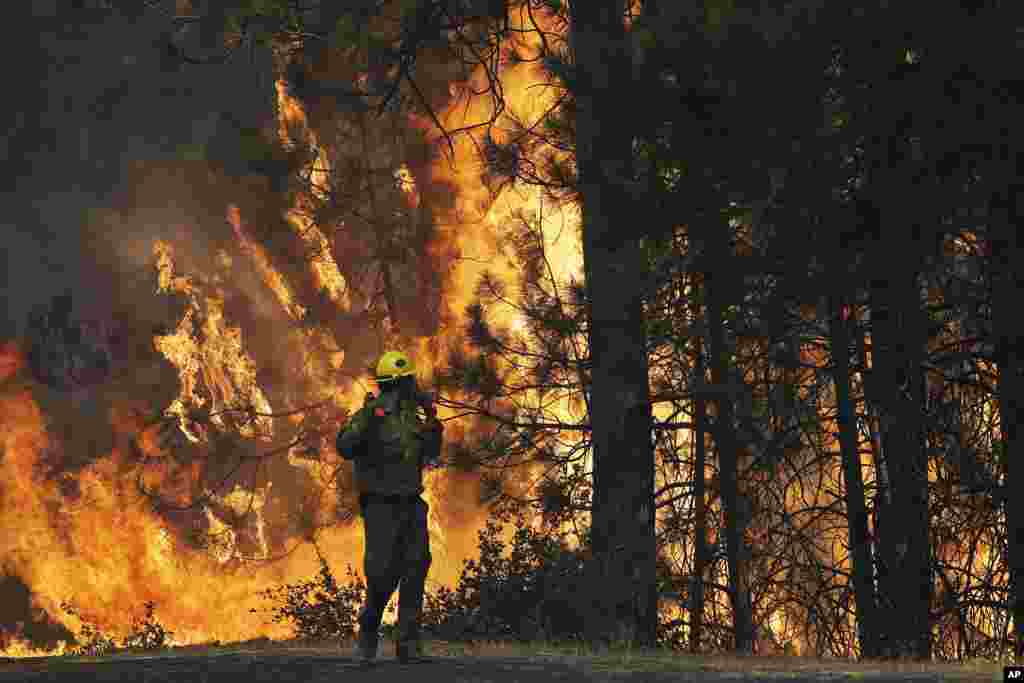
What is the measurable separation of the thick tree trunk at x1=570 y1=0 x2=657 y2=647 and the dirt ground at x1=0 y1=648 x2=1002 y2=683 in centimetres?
255

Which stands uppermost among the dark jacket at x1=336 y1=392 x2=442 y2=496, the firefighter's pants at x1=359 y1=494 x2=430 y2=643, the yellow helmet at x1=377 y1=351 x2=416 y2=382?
the yellow helmet at x1=377 y1=351 x2=416 y2=382

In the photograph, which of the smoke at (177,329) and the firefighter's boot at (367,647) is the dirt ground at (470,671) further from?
the smoke at (177,329)

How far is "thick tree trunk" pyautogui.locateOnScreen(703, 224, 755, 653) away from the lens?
11.4 metres

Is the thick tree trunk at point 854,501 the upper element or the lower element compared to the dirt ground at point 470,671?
upper

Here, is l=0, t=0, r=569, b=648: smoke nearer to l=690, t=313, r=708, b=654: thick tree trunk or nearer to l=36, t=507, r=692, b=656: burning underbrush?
l=690, t=313, r=708, b=654: thick tree trunk

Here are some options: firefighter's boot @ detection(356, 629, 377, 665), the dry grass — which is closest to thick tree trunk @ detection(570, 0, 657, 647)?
the dry grass

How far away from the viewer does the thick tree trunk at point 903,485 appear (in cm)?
1252

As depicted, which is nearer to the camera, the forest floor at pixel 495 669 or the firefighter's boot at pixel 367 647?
the forest floor at pixel 495 669

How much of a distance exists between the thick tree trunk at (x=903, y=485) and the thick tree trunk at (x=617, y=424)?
199cm

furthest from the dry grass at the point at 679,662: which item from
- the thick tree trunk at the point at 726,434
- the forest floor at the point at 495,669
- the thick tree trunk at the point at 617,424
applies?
the thick tree trunk at the point at 726,434

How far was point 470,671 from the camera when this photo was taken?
348 inches

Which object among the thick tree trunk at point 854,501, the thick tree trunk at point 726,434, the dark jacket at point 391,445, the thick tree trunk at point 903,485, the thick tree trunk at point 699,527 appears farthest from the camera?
the thick tree trunk at point 699,527

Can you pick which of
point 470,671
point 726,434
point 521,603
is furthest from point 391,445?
point 726,434

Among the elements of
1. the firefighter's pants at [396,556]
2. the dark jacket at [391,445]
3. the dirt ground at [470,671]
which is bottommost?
the dirt ground at [470,671]
